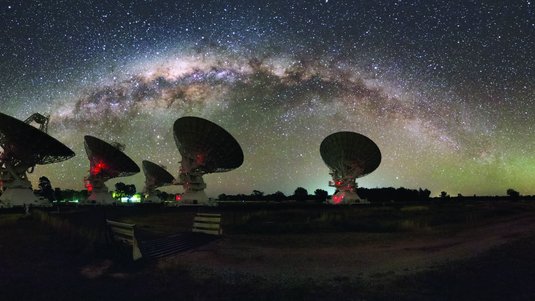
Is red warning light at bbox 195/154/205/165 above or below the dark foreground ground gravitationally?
above

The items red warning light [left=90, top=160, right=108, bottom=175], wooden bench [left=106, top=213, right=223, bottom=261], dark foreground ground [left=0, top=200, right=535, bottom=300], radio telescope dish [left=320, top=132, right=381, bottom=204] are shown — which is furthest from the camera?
red warning light [left=90, top=160, right=108, bottom=175]

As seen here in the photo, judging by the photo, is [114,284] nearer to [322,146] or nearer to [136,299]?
[136,299]

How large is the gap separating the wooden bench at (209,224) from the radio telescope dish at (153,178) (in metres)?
94.9

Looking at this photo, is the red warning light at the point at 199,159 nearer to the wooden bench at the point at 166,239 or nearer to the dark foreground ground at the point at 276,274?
the wooden bench at the point at 166,239

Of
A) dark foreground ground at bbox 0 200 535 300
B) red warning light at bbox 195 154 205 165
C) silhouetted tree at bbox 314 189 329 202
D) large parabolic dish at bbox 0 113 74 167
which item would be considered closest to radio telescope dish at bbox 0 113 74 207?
large parabolic dish at bbox 0 113 74 167

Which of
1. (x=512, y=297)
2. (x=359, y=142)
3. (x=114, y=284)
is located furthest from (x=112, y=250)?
(x=359, y=142)

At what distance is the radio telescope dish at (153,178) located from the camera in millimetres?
110688

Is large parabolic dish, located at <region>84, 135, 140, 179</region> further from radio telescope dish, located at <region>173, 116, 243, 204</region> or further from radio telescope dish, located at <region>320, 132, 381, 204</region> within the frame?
radio telescope dish, located at <region>320, 132, 381, 204</region>

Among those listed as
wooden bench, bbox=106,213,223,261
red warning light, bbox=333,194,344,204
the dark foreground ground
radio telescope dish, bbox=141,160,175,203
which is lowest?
the dark foreground ground

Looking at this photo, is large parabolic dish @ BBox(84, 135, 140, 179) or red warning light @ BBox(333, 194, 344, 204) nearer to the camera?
large parabolic dish @ BBox(84, 135, 140, 179)

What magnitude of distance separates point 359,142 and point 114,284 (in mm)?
65498

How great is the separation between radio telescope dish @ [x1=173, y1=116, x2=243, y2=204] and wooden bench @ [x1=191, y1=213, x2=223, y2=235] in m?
41.0

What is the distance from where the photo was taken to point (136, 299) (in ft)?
28.9

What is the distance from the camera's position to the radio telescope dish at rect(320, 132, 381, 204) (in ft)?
238
